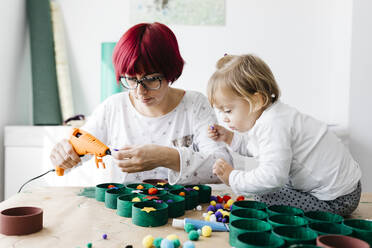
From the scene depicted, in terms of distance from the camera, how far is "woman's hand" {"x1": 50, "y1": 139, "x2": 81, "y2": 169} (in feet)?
4.30

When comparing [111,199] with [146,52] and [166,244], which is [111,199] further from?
[146,52]

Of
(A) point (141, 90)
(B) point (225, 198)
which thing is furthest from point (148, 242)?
(A) point (141, 90)

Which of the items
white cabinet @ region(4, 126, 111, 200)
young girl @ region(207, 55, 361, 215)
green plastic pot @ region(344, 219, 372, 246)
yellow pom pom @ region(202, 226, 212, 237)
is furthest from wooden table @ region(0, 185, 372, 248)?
white cabinet @ region(4, 126, 111, 200)

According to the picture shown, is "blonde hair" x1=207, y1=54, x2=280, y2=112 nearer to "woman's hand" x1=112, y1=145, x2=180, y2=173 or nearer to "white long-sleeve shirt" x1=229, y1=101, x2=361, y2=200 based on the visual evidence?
"white long-sleeve shirt" x1=229, y1=101, x2=361, y2=200

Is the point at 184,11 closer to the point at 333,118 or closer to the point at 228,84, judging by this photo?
the point at 333,118

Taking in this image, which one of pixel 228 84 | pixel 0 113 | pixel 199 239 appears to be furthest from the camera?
pixel 0 113

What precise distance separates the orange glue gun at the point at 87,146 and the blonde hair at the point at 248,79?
44 cm

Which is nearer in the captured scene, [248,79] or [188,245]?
[188,245]

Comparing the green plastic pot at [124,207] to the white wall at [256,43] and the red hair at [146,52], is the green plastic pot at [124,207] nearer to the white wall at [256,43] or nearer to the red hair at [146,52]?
the red hair at [146,52]

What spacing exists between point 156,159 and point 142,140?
277 mm

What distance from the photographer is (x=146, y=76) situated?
4.58 feet

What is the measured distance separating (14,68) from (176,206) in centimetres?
193

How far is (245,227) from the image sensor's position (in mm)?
833

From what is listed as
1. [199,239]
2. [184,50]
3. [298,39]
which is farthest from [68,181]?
[298,39]
